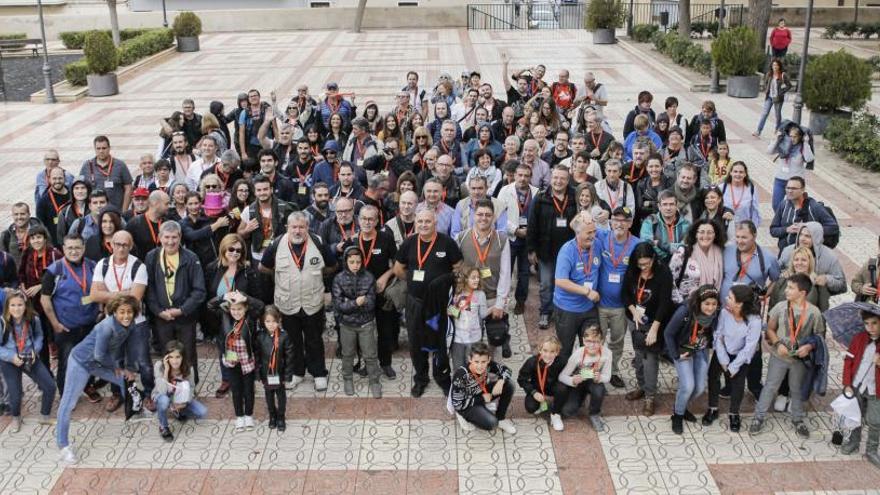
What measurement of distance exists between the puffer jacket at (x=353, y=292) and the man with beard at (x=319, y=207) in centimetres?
115

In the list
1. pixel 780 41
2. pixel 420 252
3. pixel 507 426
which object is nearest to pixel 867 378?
pixel 507 426

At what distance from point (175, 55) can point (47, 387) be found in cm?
2513

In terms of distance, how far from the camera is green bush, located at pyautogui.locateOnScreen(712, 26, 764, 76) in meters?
20.7

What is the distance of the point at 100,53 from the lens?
74.7 feet

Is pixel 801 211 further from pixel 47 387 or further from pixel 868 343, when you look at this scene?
pixel 47 387

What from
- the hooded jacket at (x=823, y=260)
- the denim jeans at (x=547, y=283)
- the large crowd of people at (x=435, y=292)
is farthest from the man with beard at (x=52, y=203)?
the hooded jacket at (x=823, y=260)

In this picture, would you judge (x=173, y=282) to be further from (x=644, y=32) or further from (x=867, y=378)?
(x=644, y=32)

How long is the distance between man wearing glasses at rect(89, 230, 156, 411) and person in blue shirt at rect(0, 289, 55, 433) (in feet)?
1.75

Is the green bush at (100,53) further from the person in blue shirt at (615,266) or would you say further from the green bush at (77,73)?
the person in blue shirt at (615,266)

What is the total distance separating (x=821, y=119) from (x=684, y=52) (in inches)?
366

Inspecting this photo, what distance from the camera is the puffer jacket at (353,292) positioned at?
24.8 feet

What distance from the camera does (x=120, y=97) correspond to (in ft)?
75.5

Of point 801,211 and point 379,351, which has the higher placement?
point 801,211

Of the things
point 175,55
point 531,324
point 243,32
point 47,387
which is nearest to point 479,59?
point 175,55
